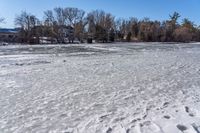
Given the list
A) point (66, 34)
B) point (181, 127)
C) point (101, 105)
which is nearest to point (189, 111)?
point (181, 127)

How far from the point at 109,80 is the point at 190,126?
4.83 metres

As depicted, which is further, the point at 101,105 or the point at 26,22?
the point at 26,22

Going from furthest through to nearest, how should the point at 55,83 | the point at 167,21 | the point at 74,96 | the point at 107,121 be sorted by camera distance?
the point at 167,21, the point at 55,83, the point at 74,96, the point at 107,121

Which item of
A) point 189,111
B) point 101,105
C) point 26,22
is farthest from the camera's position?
point 26,22

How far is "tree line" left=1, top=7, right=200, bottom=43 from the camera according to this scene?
70.4m

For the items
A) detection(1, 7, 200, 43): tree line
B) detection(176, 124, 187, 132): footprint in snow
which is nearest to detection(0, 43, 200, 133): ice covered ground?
detection(176, 124, 187, 132): footprint in snow

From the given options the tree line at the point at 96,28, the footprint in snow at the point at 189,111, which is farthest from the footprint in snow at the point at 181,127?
the tree line at the point at 96,28

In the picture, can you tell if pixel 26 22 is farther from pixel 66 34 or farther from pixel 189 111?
pixel 189 111

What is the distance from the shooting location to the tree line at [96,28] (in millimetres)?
70438

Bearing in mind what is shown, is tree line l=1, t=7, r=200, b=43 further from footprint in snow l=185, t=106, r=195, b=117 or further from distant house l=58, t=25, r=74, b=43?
footprint in snow l=185, t=106, r=195, b=117

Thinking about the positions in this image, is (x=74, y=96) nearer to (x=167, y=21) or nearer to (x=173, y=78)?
(x=173, y=78)

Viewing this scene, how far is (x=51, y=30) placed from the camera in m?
70.2

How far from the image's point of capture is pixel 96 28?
7438 centimetres

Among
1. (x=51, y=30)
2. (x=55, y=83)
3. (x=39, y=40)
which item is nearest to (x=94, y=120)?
(x=55, y=83)
